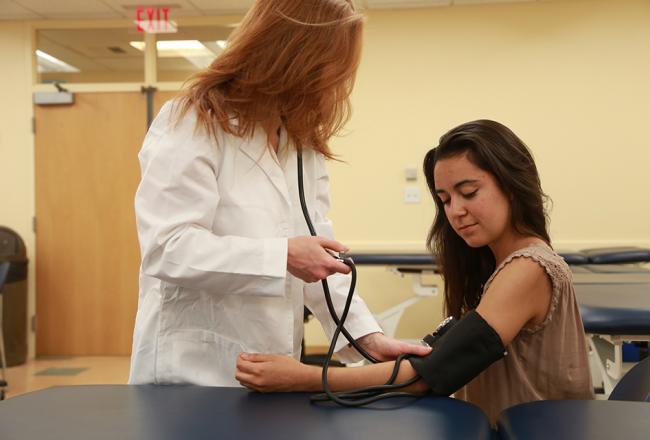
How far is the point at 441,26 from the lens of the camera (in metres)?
4.27

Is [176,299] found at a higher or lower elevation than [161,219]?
lower

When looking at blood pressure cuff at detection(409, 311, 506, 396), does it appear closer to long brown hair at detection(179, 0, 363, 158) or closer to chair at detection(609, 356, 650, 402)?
chair at detection(609, 356, 650, 402)

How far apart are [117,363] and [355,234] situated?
1.81 meters

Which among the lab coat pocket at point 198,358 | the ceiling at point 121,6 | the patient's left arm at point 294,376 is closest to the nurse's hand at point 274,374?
the patient's left arm at point 294,376

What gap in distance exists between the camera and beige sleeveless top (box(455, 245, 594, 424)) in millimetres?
1023

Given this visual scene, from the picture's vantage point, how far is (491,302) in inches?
38.3

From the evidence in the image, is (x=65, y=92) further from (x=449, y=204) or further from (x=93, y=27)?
(x=449, y=204)

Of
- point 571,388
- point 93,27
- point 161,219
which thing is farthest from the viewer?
point 93,27

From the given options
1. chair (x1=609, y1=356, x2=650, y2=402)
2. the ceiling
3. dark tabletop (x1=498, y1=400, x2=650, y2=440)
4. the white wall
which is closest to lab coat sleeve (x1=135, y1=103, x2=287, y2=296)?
dark tabletop (x1=498, y1=400, x2=650, y2=440)

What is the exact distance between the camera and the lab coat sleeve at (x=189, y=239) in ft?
2.93

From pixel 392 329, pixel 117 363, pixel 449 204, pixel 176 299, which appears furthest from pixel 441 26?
pixel 176 299

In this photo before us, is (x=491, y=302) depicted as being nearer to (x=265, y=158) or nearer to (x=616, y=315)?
(x=265, y=158)

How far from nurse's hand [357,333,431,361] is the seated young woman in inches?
3.1

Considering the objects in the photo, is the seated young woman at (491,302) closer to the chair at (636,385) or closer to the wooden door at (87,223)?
the chair at (636,385)
